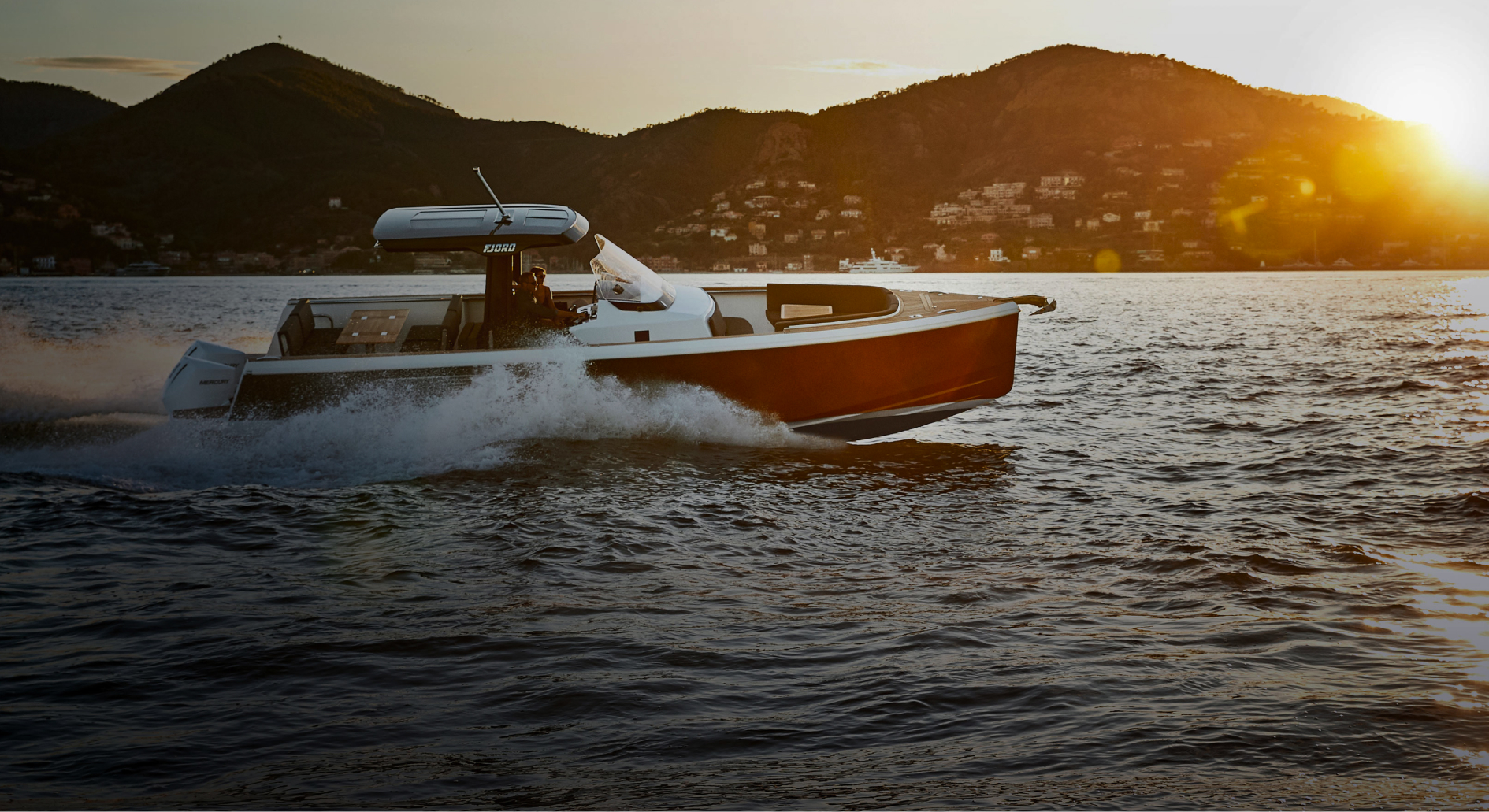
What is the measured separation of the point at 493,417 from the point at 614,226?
100466 millimetres

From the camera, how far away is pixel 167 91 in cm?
15112

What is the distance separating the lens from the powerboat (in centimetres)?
977

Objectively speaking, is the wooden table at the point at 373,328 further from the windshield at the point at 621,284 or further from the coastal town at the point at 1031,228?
the coastal town at the point at 1031,228

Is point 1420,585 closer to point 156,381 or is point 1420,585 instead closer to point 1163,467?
point 1163,467

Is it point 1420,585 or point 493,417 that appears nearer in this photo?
point 1420,585

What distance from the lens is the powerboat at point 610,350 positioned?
9.77 meters

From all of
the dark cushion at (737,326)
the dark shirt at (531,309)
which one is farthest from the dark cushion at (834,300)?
the dark shirt at (531,309)

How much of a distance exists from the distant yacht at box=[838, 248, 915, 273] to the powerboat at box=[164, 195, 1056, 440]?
378ft

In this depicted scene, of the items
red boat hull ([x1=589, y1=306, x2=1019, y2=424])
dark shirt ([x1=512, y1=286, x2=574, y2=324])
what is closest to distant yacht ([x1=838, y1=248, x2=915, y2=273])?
red boat hull ([x1=589, y1=306, x2=1019, y2=424])

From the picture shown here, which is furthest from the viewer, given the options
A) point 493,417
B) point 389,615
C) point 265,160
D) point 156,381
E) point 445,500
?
point 265,160

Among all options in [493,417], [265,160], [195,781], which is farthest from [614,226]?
[195,781]

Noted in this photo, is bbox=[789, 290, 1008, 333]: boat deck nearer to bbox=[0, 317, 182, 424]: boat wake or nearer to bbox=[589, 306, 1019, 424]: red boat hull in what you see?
bbox=[589, 306, 1019, 424]: red boat hull

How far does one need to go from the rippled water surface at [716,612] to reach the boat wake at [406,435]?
37 mm

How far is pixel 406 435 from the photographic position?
9.89 meters
